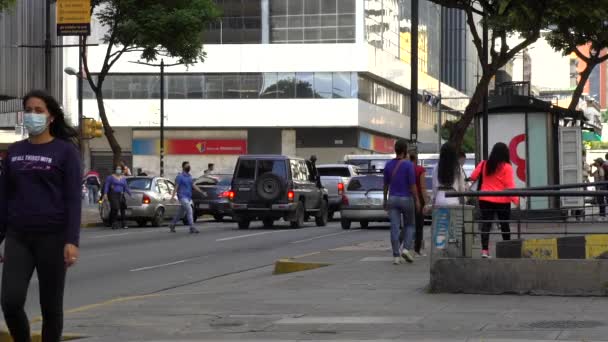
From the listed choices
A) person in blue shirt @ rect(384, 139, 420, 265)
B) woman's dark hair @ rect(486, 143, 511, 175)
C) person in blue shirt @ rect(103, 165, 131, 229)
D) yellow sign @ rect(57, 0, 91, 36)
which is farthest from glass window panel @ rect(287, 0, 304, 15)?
woman's dark hair @ rect(486, 143, 511, 175)

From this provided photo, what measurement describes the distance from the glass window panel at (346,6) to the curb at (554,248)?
59468 mm

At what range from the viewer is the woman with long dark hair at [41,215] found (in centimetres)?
755

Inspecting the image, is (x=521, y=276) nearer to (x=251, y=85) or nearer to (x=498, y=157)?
(x=498, y=157)

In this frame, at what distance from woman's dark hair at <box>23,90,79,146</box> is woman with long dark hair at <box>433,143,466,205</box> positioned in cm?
909

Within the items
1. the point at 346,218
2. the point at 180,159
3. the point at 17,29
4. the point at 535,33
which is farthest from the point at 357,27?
the point at 535,33

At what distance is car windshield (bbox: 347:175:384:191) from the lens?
3038 centimetres

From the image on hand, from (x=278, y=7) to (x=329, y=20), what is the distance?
318 cm

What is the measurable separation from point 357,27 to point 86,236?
45567 millimetres

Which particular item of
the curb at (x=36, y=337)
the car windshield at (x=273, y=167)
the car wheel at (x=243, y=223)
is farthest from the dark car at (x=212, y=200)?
the curb at (x=36, y=337)

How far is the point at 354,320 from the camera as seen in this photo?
35.7 feet

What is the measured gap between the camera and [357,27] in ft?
238

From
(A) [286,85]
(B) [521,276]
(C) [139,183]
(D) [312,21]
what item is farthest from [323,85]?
(B) [521,276]

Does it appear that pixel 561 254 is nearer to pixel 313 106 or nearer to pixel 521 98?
pixel 521 98

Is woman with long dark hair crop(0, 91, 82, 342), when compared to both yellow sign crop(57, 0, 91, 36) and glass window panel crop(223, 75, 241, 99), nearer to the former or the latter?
yellow sign crop(57, 0, 91, 36)
